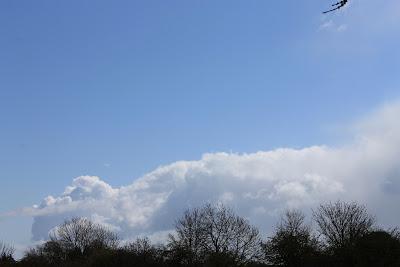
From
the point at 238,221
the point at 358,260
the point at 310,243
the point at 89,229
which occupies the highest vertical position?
the point at 89,229

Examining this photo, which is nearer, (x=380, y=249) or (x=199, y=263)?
(x=380, y=249)

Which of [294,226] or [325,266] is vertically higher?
[294,226]

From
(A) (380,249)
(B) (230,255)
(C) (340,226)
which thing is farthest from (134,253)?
(A) (380,249)

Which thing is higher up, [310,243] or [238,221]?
[238,221]

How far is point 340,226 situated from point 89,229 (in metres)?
63.2

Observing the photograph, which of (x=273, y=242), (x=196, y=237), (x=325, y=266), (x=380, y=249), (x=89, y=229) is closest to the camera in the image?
(x=380, y=249)

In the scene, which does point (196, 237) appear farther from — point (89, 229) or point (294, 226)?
point (89, 229)

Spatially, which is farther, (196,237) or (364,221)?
(196,237)

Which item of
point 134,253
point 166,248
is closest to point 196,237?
point 166,248

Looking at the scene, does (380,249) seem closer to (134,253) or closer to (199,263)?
(199,263)

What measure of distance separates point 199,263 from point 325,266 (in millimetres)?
20344

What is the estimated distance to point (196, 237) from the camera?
8744cm

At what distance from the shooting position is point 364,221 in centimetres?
8094

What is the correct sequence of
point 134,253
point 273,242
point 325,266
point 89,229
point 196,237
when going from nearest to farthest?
point 325,266 < point 273,242 < point 134,253 < point 196,237 < point 89,229
